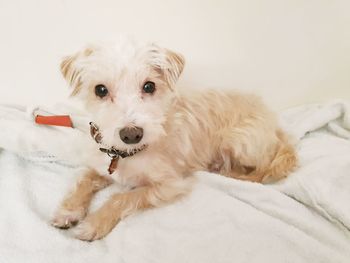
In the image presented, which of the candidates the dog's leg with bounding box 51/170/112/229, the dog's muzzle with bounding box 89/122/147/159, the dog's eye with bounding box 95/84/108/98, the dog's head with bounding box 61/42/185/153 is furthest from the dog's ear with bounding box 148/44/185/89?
the dog's leg with bounding box 51/170/112/229

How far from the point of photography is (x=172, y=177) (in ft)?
8.66

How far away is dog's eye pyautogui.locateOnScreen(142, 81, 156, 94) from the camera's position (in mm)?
2353

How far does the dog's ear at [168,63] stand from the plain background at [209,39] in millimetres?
743

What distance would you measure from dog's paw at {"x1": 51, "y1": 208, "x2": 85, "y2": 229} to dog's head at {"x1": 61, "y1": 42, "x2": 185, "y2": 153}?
51cm

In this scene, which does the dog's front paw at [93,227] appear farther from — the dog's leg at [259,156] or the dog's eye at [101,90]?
the dog's leg at [259,156]

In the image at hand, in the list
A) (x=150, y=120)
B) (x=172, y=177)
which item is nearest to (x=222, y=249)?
(x=172, y=177)

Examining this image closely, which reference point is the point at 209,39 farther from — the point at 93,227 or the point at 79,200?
the point at 93,227

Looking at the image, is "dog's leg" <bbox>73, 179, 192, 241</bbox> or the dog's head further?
"dog's leg" <bbox>73, 179, 192, 241</bbox>

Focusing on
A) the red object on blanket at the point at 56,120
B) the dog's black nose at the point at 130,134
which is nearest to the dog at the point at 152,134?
the dog's black nose at the point at 130,134

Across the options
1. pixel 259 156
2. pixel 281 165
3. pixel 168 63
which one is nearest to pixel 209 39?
pixel 168 63

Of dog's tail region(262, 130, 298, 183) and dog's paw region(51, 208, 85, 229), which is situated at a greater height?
dog's tail region(262, 130, 298, 183)

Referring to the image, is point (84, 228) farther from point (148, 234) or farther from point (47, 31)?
point (47, 31)

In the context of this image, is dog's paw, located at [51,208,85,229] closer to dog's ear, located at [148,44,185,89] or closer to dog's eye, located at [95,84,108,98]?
dog's eye, located at [95,84,108,98]

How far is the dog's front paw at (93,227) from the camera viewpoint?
2.29m
